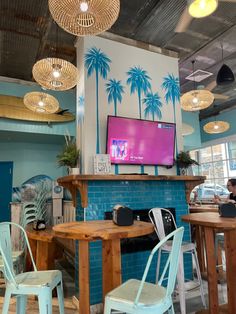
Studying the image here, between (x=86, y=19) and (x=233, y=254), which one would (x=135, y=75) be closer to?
(x=86, y=19)

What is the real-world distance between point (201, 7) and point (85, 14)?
3.70ft

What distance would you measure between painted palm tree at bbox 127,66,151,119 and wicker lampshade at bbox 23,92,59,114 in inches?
60.7

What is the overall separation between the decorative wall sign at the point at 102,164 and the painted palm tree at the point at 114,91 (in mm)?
700

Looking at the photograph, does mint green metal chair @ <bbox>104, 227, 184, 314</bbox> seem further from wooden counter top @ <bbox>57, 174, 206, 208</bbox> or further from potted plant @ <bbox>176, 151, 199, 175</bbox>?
potted plant @ <bbox>176, 151, 199, 175</bbox>

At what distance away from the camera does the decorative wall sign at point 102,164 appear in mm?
3098

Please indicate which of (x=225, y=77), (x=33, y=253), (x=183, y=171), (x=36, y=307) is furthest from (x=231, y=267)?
(x=225, y=77)

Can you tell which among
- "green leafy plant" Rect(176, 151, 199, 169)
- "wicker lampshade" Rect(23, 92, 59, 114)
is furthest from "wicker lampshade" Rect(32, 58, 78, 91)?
"green leafy plant" Rect(176, 151, 199, 169)

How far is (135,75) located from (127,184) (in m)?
1.65

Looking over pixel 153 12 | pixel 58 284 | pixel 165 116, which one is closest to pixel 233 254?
pixel 58 284

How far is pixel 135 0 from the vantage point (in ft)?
10.7

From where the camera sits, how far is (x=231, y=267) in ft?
7.74

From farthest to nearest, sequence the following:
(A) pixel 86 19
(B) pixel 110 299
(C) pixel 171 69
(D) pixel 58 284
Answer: (C) pixel 171 69, (A) pixel 86 19, (D) pixel 58 284, (B) pixel 110 299

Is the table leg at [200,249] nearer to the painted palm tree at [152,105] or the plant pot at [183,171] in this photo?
the plant pot at [183,171]

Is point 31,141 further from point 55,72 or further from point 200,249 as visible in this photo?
point 200,249
